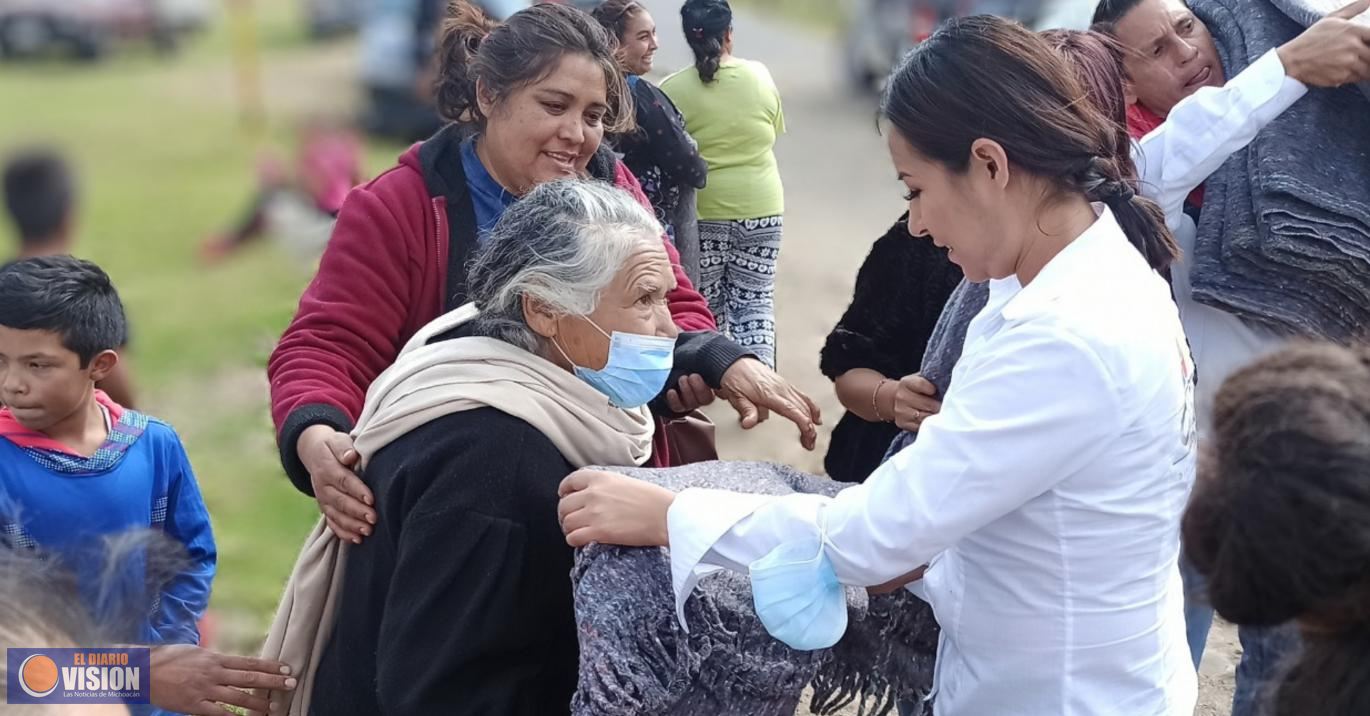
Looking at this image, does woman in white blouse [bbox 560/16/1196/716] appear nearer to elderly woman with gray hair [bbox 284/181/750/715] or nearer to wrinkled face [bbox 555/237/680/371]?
elderly woman with gray hair [bbox 284/181/750/715]

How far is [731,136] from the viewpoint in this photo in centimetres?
494

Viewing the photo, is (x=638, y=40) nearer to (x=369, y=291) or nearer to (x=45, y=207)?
(x=45, y=207)

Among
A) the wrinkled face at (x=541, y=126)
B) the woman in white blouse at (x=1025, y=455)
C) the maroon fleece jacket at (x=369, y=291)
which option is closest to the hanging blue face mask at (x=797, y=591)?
the woman in white blouse at (x=1025, y=455)

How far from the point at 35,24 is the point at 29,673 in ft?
6.17

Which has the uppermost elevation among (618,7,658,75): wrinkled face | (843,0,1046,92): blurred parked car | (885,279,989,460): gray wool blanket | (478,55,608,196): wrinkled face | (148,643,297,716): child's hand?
(843,0,1046,92): blurred parked car

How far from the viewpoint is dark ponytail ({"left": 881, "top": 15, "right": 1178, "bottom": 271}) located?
5.90 feet

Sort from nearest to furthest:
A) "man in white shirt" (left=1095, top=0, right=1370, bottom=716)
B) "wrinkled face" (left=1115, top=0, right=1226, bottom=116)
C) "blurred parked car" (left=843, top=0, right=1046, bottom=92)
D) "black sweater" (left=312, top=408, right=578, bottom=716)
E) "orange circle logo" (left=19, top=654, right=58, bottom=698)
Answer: "orange circle logo" (left=19, top=654, right=58, bottom=698)
"black sweater" (left=312, top=408, right=578, bottom=716)
"man in white shirt" (left=1095, top=0, right=1370, bottom=716)
"wrinkled face" (left=1115, top=0, right=1226, bottom=116)
"blurred parked car" (left=843, top=0, right=1046, bottom=92)

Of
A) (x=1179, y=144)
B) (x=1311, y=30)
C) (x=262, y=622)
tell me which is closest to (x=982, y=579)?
(x=1179, y=144)

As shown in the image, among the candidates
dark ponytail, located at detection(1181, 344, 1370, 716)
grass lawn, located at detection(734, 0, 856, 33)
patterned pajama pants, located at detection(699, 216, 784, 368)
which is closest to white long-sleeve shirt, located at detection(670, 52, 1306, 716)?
dark ponytail, located at detection(1181, 344, 1370, 716)

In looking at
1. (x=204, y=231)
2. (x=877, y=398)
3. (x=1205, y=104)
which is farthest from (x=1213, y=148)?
(x=204, y=231)

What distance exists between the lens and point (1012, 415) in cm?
164

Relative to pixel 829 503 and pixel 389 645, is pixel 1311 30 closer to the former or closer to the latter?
pixel 829 503

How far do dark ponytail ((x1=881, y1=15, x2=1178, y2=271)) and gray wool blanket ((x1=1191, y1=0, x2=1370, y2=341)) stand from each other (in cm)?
83

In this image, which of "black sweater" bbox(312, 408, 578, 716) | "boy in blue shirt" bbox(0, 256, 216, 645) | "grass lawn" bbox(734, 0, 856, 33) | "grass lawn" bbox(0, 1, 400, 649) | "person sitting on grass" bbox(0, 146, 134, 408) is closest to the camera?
"black sweater" bbox(312, 408, 578, 716)
